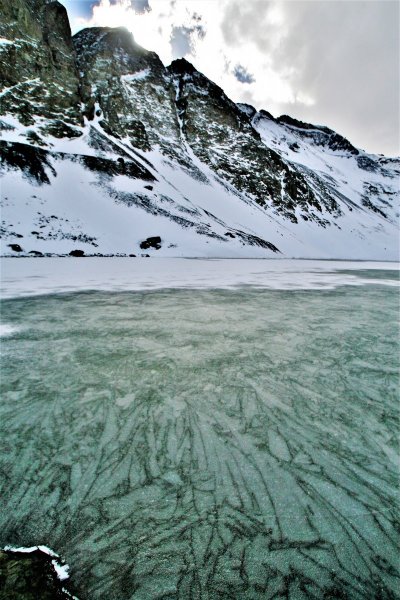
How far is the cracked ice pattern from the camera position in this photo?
1346 millimetres

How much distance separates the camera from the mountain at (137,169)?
32.1 metres

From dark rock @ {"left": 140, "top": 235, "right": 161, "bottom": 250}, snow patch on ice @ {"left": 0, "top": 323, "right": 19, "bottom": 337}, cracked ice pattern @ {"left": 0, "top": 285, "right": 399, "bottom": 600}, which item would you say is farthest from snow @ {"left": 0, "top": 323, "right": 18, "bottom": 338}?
dark rock @ {"left": 140, "top": 235, "right": 161, "bottom": 250}

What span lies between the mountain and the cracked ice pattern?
83.7 ft

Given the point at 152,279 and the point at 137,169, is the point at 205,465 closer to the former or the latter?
the point at 152,279

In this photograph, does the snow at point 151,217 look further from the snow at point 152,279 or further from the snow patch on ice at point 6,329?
the snow patch on ice at point 6,329

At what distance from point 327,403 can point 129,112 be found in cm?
6717

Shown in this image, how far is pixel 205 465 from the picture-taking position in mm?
1962

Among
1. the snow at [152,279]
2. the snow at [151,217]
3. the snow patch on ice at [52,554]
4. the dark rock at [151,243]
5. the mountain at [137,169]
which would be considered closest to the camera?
the snow patch on ice at [52,554]

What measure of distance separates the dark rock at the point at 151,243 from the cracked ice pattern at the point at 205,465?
27.1 meters

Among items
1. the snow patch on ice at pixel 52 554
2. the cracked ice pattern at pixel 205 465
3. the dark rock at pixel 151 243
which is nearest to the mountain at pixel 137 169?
the dark rock at pixel 151 243

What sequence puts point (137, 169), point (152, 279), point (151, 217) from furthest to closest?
point (137, 169) → point (151, 217) → point (152, 279)

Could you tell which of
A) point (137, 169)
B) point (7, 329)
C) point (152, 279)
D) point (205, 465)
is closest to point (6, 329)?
point (7, 329)

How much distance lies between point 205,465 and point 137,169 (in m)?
46.4

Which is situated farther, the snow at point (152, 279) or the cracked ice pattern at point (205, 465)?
the snow at point (152, 279)
